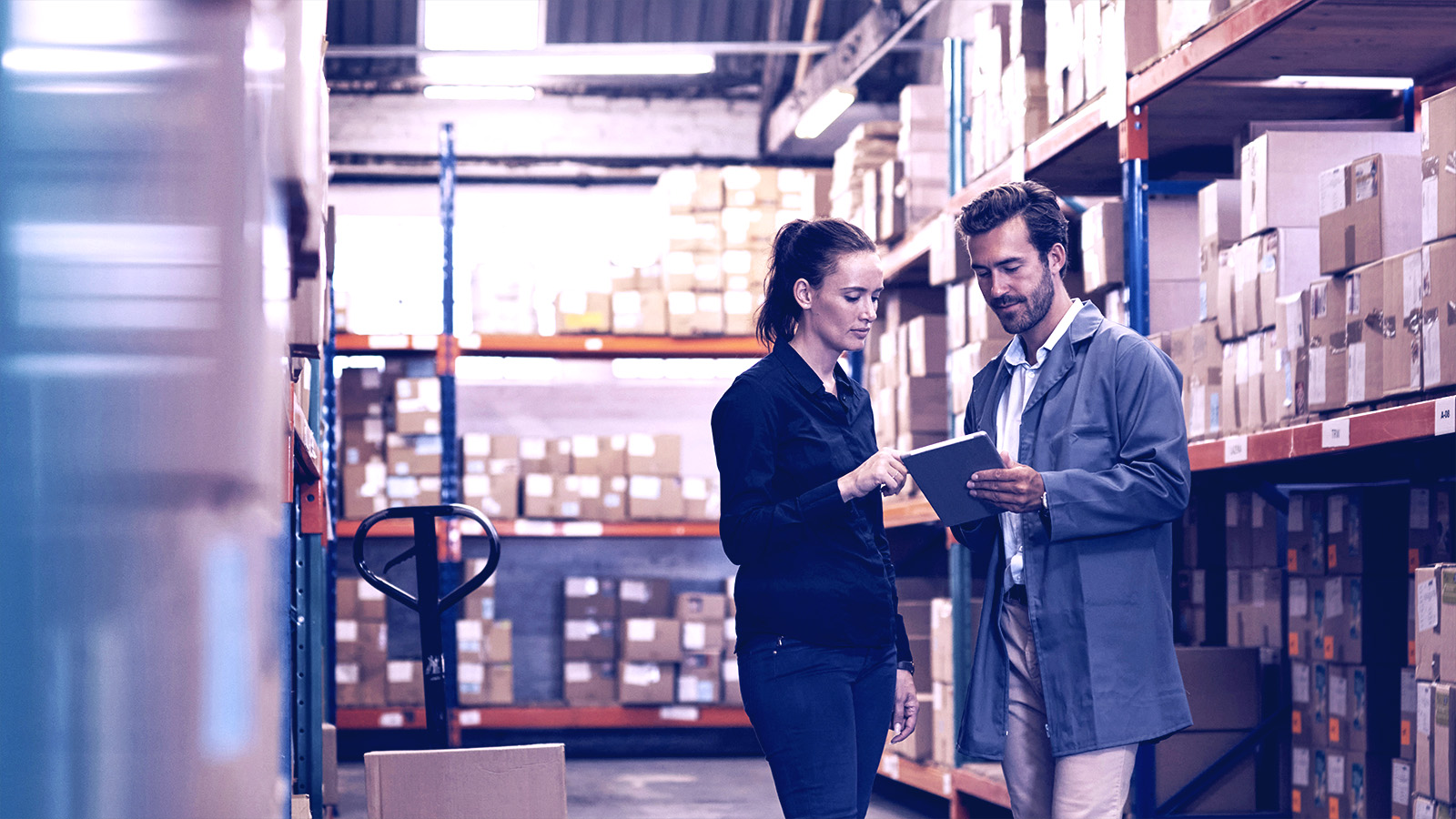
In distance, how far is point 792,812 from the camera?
2092 mm

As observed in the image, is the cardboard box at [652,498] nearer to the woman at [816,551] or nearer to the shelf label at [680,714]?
the shelf label at [680,714]

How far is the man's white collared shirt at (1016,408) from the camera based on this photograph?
231 cm

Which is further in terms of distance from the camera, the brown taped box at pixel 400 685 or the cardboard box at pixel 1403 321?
the brown taped box at pixel 400 685

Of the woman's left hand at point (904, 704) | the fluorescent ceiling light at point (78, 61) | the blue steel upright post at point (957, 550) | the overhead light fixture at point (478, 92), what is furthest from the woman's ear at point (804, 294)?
the overhead light fixture at point (478, 92)

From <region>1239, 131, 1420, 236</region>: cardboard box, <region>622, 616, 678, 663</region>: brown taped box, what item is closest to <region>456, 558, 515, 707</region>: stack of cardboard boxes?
<region>622, 616, 678, 663</region>: brown taped box

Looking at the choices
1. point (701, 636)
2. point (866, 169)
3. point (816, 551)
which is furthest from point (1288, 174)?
point (701, 636)

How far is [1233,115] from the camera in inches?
156

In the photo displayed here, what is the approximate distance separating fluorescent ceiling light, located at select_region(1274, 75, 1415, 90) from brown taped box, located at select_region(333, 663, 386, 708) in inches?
221

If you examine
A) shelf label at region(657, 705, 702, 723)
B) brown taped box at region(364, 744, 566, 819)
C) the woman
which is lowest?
shelf label at region(657, 705, 702, 723)

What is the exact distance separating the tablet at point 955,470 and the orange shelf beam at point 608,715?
5.37 m

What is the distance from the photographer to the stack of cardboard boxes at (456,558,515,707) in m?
7.51

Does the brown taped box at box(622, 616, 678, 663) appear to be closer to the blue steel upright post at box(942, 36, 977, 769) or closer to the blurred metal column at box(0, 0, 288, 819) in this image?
the blue steel upright post at box(942, 36, 977, 769)

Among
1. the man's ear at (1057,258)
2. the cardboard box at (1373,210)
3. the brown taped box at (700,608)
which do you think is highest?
the cardboard box at (1373,210)

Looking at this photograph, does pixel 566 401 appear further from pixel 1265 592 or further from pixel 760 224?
pixel 1265 592
